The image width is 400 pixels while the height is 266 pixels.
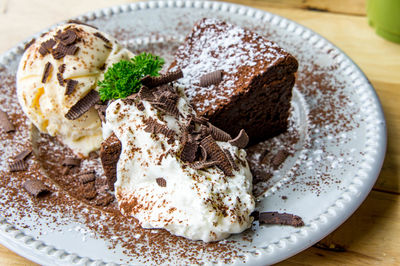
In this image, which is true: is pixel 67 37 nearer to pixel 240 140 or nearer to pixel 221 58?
pixel 221 58

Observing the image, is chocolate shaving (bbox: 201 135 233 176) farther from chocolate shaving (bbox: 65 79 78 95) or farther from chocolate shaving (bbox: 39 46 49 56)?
chocolate shaving (bbox: 39 46 49 56)

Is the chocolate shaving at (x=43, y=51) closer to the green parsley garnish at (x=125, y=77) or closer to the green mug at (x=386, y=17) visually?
the green parsley garnish at (x=125, y=77)

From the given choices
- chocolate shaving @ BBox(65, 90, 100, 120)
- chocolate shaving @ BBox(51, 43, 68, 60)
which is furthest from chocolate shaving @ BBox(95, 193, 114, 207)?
chocolate shaving @ BBox(51, 43, 68, 60)

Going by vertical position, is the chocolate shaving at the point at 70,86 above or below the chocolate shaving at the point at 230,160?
above

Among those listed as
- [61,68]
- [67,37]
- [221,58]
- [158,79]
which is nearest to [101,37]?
[67,37]

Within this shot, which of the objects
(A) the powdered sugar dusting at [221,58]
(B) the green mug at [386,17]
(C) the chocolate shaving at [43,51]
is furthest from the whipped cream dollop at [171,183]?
(B) the green mug at [386,17]

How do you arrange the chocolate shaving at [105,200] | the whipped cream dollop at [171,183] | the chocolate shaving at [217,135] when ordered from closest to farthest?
the whipped cream dollop at [171,183], the chocolate shaving at [217,135], the chocolate shaving at [105,200]

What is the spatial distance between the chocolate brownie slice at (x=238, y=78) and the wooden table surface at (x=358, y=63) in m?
0.74

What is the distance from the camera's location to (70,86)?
263 cm

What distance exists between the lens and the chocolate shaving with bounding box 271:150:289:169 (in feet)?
8.59

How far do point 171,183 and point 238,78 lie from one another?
2.57ft

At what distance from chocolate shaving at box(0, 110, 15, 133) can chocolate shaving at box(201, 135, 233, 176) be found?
1.27m

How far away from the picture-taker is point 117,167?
2.29 metres

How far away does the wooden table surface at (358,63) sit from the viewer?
85.4 inches
